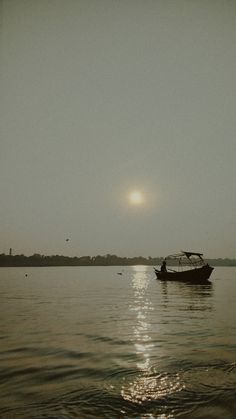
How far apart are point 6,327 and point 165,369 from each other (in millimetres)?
11246

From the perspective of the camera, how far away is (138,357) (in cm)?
1167

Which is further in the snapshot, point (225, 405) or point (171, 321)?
point (171, 321)

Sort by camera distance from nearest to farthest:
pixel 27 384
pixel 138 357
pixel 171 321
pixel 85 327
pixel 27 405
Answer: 1. pixel 27 405
2. pixel 27 384
3. pixel 138 357
4. pixel 85 327
5. pixel 171 321

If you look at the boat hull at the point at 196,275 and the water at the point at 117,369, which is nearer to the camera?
the water at the point at 117,369

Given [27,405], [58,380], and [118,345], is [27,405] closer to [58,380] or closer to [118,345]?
[58,380]

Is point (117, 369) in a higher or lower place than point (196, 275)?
lower

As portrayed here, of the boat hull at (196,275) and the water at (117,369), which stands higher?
the boat hull at (196,275)

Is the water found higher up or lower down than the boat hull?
lower down

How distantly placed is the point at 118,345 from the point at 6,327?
25.5 feet

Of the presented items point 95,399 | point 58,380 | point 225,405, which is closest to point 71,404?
point 95,399

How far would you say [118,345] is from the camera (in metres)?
13.7

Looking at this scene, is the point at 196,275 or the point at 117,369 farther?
the point at 196,275

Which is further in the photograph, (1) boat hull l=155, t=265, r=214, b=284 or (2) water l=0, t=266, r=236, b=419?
(1) boat hull l=155, t=265, r=214, b=284

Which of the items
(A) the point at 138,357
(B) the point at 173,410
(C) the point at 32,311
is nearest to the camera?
(B) the point at 173,410
